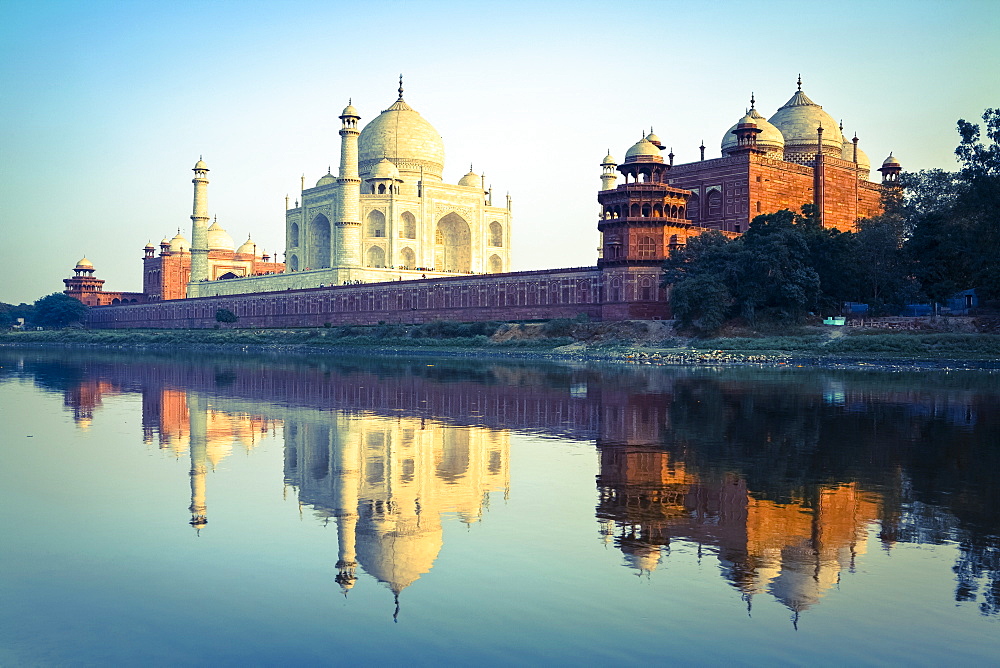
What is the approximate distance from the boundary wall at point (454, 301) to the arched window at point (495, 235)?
16.1 m

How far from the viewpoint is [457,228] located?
240 ft

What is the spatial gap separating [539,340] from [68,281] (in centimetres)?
7209

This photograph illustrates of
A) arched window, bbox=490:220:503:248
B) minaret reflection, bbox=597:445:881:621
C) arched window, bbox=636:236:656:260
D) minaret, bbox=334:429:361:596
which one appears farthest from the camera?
arched window, bbox=490:220:503:248

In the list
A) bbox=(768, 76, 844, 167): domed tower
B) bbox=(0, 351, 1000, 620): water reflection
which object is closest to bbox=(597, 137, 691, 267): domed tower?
bbox=(768, 76, 844, 167): domed tower

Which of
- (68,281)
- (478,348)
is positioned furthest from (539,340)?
(68,281)

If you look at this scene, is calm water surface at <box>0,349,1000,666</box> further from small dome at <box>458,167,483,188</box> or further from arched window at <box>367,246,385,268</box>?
small dome at <box>458,167,483,188</box>

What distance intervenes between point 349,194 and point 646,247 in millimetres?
25448

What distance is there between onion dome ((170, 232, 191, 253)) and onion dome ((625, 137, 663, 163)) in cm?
6151

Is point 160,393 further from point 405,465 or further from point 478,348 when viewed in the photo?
point 478,348

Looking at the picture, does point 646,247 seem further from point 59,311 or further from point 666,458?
point 59,311

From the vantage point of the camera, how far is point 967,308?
3628 cm

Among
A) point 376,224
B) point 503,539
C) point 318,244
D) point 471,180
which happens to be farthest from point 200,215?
point 503,539

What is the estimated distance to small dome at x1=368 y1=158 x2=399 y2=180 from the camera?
6769cm

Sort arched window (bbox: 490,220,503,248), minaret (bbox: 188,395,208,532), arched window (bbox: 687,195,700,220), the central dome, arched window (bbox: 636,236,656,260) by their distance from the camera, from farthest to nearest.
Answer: arched window (bbox: 490,220,503,248) → the central dome → arched window (bbox: 687,195,700,220) → arched window (bbox: 636,236,656,260) → minaret (bbox: 188,395,208,532)
